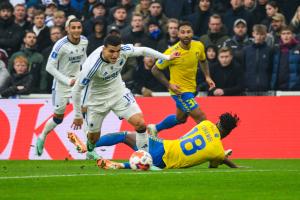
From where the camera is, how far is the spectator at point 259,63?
23938mm

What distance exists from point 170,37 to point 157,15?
107 centimetres

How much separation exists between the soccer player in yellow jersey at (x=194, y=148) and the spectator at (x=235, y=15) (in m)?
8.45

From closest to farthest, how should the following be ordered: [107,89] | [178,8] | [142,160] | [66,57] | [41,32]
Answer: [142,160], [107,89], [66,57], [178,8], [41,32]

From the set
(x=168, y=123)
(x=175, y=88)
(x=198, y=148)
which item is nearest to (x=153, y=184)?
(x=198, y=148)

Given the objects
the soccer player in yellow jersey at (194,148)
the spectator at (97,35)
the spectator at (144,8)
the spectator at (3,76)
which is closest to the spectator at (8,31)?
the spectator at (3,76)

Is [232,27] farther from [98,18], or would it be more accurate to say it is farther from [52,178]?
[52,178]

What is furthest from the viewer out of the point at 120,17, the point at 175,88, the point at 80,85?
the point at 120,17

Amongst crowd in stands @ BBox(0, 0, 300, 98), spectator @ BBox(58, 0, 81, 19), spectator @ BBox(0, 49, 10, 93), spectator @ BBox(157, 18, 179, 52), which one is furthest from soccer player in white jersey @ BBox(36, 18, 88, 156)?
spectator @ BBox(58, 0, 81, 19)

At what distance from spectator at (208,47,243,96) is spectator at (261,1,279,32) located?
1735 millimetres

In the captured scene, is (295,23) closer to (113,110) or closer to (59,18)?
(59,18)

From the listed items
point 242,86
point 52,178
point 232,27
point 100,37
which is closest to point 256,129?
point 242,86

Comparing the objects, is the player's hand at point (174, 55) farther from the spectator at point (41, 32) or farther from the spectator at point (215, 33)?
the spectator at point (41, 32)

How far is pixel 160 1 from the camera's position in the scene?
2714 cm

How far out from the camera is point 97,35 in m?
26.4
